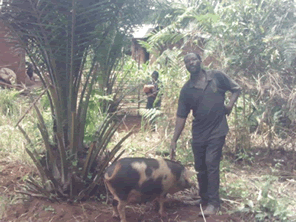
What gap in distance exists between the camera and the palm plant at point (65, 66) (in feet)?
11.6

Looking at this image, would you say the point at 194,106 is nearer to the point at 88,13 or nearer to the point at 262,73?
the point at 88,13

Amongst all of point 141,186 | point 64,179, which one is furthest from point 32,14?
point 141,186

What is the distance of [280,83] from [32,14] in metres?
4.09

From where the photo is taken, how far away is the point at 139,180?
3359mm

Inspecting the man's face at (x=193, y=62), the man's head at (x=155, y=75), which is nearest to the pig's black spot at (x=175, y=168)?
the man's face at (x=193, y=62)

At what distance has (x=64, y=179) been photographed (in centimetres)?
387

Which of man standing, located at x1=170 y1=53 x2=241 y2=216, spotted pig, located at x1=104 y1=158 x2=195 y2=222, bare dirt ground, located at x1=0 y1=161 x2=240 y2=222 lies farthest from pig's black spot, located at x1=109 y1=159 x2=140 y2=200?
man standing, located at x1=170 y1=53 x2=241 y2=216

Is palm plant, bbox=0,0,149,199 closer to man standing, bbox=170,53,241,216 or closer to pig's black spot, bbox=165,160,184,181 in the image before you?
pig's black spot, bbox=165,160,184,181

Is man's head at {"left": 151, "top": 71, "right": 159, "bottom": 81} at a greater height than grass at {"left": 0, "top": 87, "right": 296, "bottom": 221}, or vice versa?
man's head at {"left": 151, "top": 71, "right": 159, "bottom": 81}

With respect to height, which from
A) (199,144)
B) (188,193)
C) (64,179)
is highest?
(199,144)

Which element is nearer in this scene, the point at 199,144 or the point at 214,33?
the point at 199,144

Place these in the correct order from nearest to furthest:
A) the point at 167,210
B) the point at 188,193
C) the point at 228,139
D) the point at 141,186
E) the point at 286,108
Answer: the point at 141,186
the point at 167,210
the point at 188,193
the point at 286,108
the point at 228,139

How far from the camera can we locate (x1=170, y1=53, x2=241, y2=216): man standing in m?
3.73

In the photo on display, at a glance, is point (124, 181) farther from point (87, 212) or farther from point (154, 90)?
point (154, 90)
